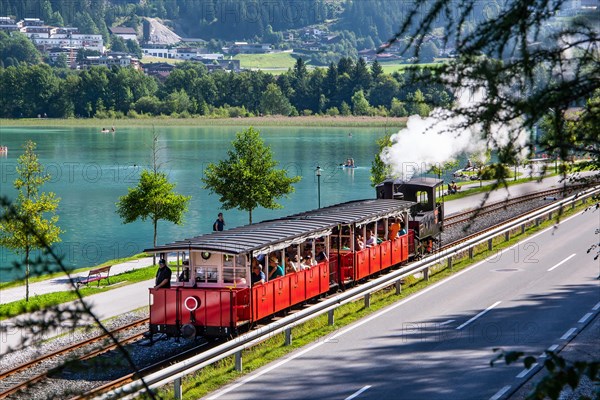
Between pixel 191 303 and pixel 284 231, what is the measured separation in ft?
11.1

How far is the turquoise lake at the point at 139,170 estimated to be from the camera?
2242 inches

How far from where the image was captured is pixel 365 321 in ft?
78.8

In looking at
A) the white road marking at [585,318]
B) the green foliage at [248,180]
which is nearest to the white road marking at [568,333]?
the white road marking at [585,318]

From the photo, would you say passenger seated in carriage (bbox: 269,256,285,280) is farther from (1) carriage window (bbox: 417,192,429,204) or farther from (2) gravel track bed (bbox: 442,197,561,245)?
(2) gravel track bed (bbox: 442,197,561,245)

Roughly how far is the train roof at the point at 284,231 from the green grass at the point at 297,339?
2028 mm

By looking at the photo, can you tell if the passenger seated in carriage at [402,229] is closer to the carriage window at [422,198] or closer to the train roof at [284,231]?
the train roof at [284,231]

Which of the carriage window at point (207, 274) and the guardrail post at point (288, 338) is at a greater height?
the carriage window at point (207, 274)

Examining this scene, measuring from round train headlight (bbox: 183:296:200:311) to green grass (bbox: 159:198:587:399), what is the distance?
1252mm

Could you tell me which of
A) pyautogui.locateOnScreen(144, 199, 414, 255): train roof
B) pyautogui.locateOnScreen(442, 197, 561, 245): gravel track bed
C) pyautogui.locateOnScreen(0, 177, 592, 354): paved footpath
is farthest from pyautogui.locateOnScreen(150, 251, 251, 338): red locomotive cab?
pyautogui.locateOnScreen(442, 197, 561, 245): gravel track bed

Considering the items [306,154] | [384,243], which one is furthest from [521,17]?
[306,154]

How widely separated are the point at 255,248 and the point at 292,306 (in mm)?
3937

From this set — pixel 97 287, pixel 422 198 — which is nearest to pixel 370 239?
pixel 422 198

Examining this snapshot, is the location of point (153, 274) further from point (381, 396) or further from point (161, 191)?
point (381, 396)

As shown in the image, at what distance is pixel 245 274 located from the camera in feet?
69.7
